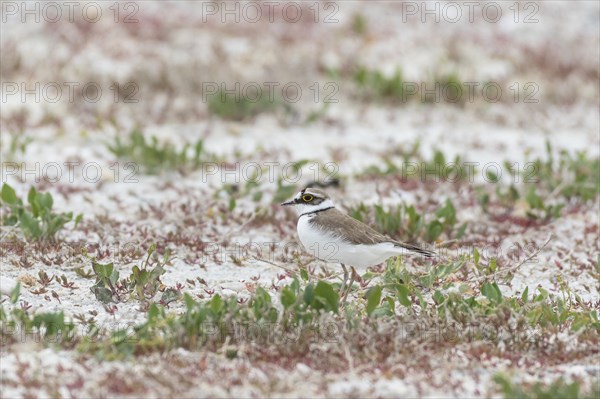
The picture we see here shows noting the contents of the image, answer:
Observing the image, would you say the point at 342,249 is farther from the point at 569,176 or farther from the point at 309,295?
the point at 569,176

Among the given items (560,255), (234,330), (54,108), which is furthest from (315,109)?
(234,330)

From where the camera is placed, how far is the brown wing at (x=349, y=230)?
7438mm

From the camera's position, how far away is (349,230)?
24.7 feet

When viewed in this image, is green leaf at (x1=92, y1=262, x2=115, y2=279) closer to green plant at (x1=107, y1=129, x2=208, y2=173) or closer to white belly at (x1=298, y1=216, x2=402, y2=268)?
white belly at (x1=298, y1=216, x2=402, y2=268)

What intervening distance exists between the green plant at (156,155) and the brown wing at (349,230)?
427cm

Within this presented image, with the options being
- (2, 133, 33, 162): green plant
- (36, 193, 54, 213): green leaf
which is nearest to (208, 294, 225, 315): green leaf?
(36, 193, 54, 213): green leaf

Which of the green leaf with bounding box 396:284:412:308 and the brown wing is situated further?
the brown wing

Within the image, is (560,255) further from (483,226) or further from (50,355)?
(50,355)

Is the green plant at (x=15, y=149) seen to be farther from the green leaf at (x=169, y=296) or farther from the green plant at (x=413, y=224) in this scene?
the green leaf at (x=169, y=296)

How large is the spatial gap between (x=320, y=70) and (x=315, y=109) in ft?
4.50

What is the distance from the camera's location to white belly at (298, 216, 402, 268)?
7414 mm

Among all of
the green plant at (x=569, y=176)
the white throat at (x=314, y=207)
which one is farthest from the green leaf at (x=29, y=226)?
the green plant at (x=569, y=176)

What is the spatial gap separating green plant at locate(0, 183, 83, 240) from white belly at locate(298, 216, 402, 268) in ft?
8.26

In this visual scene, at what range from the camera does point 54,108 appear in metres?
14.2
